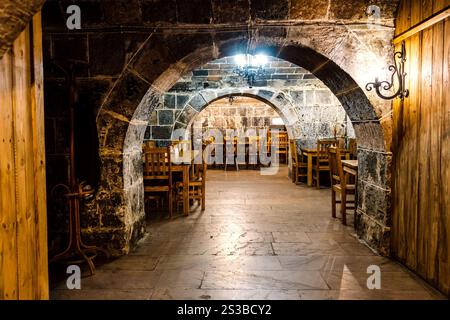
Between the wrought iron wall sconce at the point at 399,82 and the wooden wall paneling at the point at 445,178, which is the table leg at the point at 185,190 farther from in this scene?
the wooden wall paneling at the point at 445,178

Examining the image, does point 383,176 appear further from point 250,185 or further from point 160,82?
point 250,185

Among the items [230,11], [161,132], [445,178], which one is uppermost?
[230,11]

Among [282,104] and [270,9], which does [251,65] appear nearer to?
[282,104]

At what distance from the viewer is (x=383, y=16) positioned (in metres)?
3.05

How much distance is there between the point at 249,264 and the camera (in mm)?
2980

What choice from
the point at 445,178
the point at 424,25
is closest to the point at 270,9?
the point at 424,25

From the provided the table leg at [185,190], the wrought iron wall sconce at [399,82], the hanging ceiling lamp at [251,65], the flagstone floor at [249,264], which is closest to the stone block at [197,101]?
the hanging ceiling lamp at [251,65]

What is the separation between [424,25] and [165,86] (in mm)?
2148

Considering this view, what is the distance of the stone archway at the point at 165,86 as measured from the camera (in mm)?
3086

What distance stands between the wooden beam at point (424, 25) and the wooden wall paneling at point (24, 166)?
243 cm

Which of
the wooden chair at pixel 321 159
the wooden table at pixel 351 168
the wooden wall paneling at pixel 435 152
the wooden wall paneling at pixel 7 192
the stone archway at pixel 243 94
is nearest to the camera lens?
the wooden wall paneling at pixel 7 192

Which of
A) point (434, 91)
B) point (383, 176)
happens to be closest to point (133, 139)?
point (383, 176)
